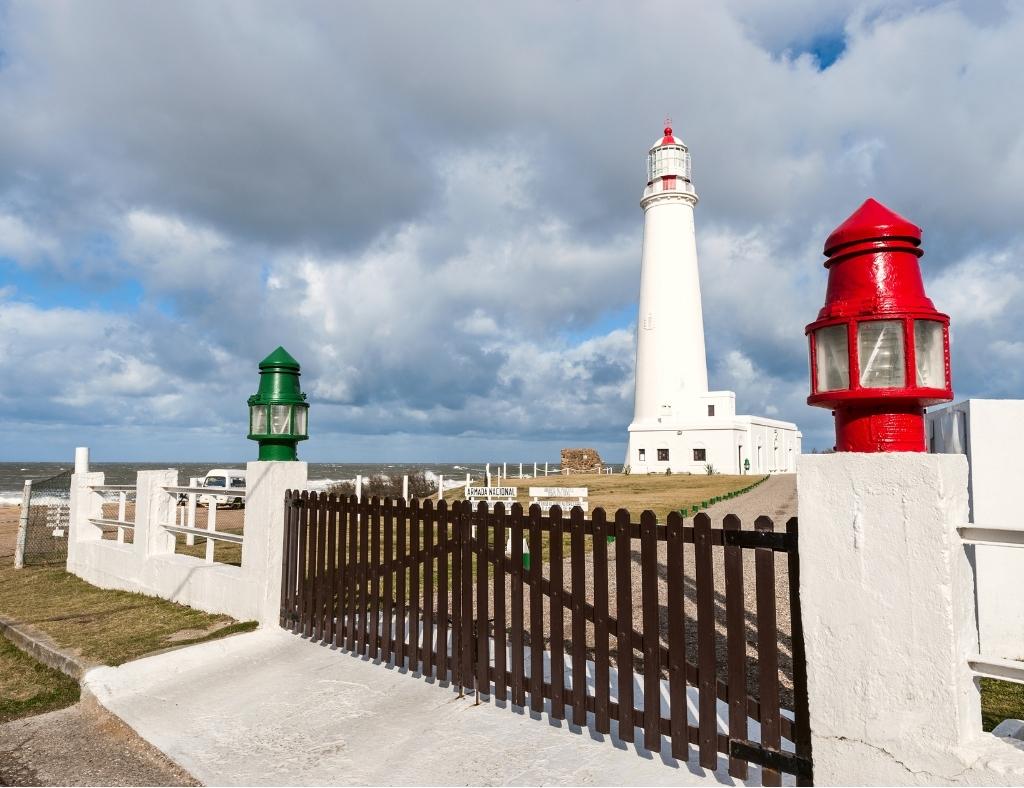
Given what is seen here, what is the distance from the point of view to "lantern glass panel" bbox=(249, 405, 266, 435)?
24.7 ft

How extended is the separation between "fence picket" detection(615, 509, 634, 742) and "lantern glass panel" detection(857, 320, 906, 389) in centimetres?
154

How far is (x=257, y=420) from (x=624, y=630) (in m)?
5.03

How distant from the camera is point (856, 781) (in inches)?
123

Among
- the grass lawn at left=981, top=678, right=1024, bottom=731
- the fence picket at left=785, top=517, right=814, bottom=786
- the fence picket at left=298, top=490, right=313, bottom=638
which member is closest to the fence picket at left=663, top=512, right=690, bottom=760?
the fence picket at left=785, top=517, right=814, bottom=786

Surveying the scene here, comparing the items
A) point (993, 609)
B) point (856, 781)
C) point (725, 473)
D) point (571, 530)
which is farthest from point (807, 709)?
point (725, 473)

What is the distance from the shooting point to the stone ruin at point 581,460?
172 feet

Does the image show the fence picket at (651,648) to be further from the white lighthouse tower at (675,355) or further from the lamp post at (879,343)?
the white lighthouse tower at (675,355)

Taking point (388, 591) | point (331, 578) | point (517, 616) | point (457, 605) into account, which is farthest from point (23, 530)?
point (517, 616)

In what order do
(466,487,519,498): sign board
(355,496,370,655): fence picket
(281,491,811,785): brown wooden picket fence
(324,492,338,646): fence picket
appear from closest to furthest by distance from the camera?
(281,491,811,785): brown wooden picket fence → (355,496,370,655): fence picket → (324,492,338,646): fence picket → (466,487,519,498): sign board

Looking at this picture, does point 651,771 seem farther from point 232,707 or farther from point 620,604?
point 232,707

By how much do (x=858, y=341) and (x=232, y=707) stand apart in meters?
4.87

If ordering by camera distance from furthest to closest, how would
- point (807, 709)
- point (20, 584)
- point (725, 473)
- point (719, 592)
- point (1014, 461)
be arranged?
point (725, 473) → point (20, 584) → point (719, 592) → point (1014, 461) → point (807, 709)

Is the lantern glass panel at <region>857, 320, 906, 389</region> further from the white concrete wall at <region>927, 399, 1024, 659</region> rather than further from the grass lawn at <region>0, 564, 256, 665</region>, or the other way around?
the grass lawn at <region>0, 564, 256, 665</region>

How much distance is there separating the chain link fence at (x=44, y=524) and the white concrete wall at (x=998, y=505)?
43.8 ft
